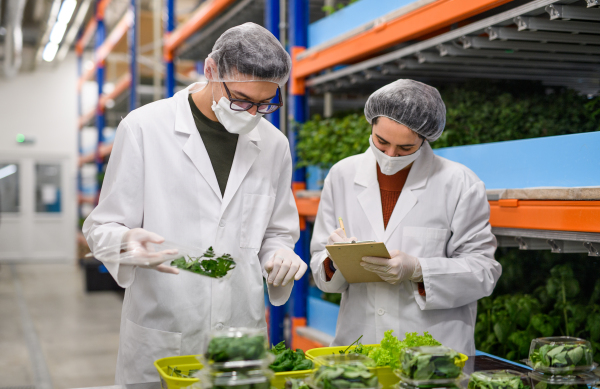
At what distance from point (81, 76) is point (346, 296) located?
47.0ft

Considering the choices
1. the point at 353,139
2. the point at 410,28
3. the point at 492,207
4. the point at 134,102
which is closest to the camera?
the point at 492,207

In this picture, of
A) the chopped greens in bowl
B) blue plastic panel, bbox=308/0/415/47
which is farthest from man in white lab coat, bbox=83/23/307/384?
blue plastic panel, bbox=308/0/415/47

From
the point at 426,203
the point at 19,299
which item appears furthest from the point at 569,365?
the point at 19,299

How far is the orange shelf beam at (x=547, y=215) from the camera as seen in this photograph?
7.01 ft

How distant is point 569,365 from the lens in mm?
1462

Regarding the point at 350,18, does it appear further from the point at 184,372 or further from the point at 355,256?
the point at 184,372

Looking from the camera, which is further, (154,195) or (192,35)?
(192,35)

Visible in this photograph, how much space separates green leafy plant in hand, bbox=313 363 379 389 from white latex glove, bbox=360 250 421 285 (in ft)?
2.50

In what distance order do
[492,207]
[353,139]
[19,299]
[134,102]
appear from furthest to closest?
[19,299] → [134,102] → [353,139] → [492,207]

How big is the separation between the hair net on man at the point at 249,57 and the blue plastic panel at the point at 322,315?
215cm

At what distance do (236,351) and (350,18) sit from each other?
2.84 metres

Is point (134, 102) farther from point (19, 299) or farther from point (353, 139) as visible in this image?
point (353, 139)

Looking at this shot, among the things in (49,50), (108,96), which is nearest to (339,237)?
(108,96)

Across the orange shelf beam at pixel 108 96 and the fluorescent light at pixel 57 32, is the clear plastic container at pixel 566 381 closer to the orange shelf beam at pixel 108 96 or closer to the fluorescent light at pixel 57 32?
the orange shelf beam at pixel 108 96
